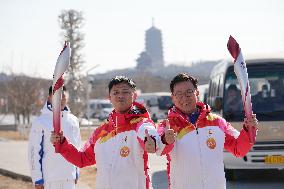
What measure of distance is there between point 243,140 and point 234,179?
24.4ft

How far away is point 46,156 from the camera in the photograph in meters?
5.77

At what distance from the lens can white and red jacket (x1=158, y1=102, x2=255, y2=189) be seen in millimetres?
4016

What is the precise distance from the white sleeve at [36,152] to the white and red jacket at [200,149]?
79.1 inches

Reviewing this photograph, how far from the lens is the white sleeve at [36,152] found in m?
5.67

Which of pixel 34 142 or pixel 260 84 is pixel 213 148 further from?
pixel 260 84

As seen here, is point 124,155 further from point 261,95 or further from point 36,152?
point 261,95

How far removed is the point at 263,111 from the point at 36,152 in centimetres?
567

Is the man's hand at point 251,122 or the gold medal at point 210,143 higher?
the man's hand at point 251,122

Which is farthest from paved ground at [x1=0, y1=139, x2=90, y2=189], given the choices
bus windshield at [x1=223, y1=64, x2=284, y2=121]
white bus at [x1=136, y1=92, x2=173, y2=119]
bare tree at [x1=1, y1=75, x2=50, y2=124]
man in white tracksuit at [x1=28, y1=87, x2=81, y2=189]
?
white bus at [x1=136, y1=92, x2=173, y2=119]

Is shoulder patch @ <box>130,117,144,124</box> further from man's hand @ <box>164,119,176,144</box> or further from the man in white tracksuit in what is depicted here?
the man in white tracksuit

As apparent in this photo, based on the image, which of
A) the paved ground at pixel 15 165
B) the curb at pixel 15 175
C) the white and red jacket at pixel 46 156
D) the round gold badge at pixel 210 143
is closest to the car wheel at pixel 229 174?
the paved ground at pixel 15 165

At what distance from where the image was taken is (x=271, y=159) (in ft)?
33.3

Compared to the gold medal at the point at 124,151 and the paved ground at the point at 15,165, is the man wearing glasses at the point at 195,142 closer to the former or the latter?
the gold medal at the point at 124,151

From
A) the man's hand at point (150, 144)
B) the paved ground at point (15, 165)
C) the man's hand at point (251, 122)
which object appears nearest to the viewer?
the man's hand at point (150, 144)
